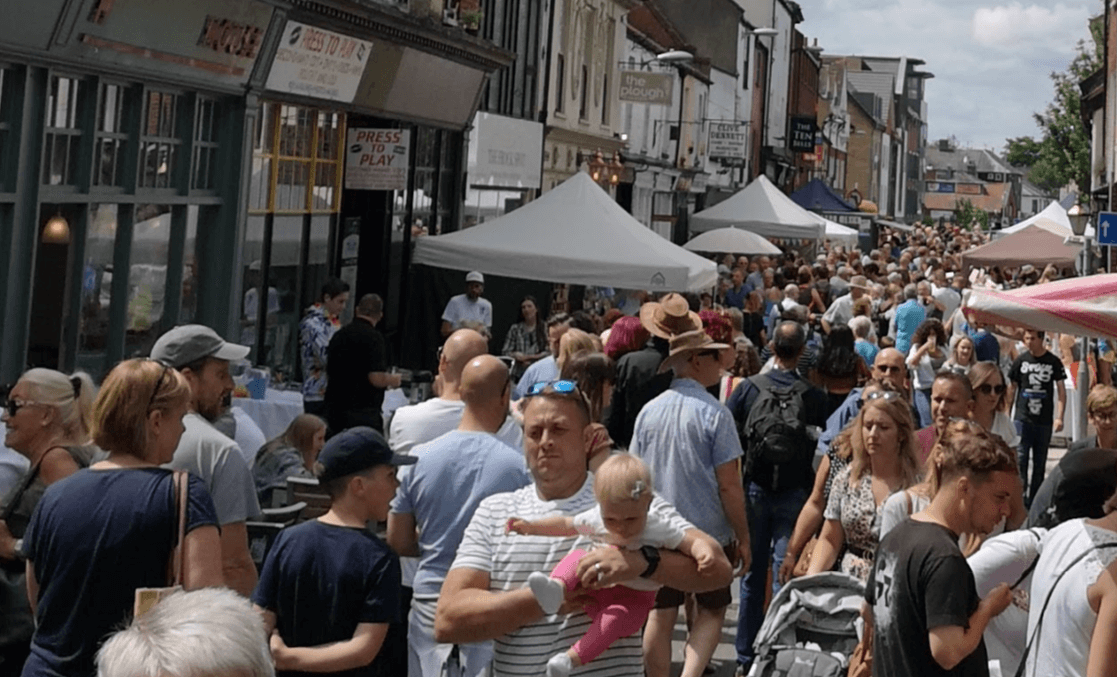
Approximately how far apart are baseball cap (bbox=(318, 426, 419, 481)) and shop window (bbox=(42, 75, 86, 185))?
7.56 meters

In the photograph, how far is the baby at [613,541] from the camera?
4402mm

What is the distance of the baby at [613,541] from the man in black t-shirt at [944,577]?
73cm

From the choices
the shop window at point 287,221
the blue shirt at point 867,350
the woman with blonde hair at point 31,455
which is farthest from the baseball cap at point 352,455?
the shop window at point 287,221

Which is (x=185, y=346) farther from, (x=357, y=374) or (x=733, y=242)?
(x=733, y=242)

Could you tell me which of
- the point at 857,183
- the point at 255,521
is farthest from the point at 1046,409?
the point at 857,183

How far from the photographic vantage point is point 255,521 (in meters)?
6.78

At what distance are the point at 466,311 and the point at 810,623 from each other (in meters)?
11.5

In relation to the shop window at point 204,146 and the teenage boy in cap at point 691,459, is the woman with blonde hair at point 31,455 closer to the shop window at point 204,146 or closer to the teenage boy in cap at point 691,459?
the teenage boy in cap at point 691,459

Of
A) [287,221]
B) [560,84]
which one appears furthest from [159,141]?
[560,84]

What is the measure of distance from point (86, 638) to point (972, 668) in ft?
8.37

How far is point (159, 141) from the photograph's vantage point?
1405 centimetres

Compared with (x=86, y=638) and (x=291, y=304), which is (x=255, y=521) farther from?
(x=291, y=304)

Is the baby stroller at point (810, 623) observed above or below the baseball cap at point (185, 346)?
below

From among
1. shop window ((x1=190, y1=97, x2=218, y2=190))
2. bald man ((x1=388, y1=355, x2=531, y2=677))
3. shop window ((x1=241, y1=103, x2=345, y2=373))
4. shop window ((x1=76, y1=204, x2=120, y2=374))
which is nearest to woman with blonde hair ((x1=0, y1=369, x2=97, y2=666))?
bald man ((x1=388, y1=355, x2=531, y2=677))
